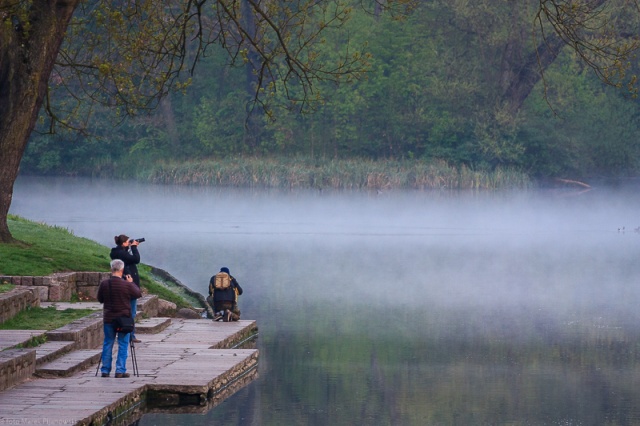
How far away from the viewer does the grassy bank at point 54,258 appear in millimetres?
22625

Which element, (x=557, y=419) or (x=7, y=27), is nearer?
(x=557, y=419)

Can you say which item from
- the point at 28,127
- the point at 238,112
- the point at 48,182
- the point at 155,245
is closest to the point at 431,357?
the point at 28,127

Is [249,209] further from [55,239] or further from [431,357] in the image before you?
[431,357]

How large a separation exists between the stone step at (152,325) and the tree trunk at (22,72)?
416cm

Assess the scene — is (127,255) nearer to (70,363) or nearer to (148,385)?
(70,363)

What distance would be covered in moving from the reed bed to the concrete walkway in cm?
5177

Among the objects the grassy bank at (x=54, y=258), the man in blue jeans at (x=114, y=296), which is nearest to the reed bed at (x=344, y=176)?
the grassy bank at (x=54, y=258)

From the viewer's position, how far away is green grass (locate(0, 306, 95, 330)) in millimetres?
18625

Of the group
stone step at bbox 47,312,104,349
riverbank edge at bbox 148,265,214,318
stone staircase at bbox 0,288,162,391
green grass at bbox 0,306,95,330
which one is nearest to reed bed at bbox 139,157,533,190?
riverbank edge at bbox 148,265,214,318

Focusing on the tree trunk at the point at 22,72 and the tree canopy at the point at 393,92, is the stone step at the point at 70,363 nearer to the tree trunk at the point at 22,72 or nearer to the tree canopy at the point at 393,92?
the tree trunk at the point at 22,72

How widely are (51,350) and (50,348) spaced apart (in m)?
0.15

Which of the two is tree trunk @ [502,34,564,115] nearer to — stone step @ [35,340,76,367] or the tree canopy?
the tree canopy

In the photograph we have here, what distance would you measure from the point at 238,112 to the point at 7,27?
209ft

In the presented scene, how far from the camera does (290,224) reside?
5116 cm
